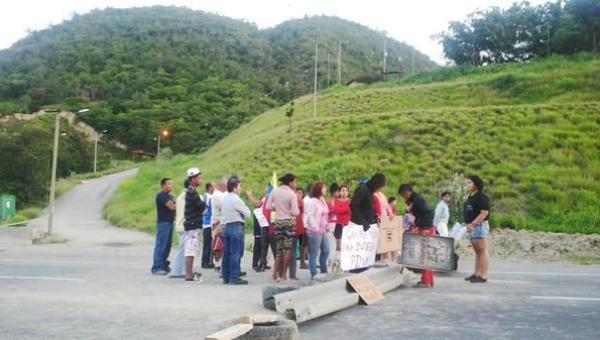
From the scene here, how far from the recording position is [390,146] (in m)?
34.4

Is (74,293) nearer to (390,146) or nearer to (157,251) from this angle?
(157,251)

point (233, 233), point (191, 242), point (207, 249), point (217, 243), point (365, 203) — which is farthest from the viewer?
point (207, 249)

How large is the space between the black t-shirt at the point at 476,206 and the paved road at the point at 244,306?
1196 mm

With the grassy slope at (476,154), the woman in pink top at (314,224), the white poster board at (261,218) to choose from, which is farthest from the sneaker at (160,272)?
the grassy slope at (476,154)

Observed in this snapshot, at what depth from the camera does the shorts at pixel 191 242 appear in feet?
35.1

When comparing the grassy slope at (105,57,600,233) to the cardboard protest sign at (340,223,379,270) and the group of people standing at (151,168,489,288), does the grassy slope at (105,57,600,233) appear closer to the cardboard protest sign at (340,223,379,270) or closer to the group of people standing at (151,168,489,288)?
the group of people standing at (151,168,489,288)

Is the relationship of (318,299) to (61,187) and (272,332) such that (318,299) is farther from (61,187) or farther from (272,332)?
(61,187)

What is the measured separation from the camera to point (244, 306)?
8.32m

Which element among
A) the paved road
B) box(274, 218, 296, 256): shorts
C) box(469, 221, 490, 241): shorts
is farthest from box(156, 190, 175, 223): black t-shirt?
box(469, 221, 490, 241): shorts

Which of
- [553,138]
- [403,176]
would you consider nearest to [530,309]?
[403,176]

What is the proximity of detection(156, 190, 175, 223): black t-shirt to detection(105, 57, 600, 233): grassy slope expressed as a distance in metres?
13.9

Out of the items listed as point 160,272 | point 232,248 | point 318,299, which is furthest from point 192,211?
point 318,299

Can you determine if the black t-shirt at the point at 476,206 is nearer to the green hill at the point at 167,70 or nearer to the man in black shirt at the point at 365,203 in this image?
the man in black shirt at the point at 365,203

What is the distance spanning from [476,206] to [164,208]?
6.04m
